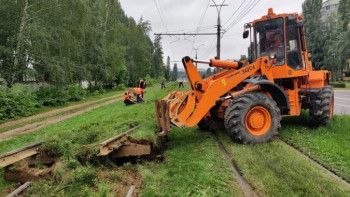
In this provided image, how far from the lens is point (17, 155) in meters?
4.71

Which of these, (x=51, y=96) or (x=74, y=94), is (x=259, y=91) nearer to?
(x=51, y=96)

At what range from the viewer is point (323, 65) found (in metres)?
45.6

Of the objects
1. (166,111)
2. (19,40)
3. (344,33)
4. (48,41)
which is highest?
(344,33)

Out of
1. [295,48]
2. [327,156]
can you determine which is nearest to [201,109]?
[327,156]

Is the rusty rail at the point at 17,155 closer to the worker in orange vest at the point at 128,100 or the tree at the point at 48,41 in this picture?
the worker in orange vest at the point at 128,100

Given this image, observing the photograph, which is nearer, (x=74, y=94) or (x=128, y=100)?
(x=128, y=100)

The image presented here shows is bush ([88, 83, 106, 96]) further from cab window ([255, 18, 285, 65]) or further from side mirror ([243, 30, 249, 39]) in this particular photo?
cab window ([255, 18, 285, 65])

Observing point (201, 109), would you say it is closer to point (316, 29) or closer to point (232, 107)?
point (232, 107)

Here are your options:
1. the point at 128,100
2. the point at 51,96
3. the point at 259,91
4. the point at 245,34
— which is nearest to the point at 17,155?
the point at 259,91

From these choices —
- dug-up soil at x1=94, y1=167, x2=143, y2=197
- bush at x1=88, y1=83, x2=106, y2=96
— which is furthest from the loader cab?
bush at x1=88, y1=83, x2=106, y2=96

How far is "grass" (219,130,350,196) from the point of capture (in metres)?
3.94

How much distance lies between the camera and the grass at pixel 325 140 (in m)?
5.21

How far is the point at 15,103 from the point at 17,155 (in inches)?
454

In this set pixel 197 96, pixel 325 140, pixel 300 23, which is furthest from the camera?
pixel 300 23
